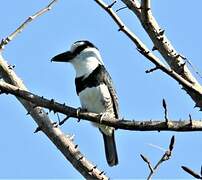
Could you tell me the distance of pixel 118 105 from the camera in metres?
5.45

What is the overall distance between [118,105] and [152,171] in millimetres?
3114

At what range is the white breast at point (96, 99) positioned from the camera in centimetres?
518

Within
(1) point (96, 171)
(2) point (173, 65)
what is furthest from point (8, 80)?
(2) point (173, 65)

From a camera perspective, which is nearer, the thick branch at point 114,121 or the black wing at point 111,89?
the thick branch at point 114,121

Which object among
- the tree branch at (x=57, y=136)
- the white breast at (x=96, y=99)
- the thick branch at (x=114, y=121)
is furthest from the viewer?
the white breast at (x=96, y=99)

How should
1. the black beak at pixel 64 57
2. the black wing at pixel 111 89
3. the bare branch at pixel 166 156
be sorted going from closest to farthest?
the bare branch at pixel 166 156
the black wing at pixel 111 89
the black beak at pixel 64 57

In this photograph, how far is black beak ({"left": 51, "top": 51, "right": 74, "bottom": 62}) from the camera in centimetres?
539

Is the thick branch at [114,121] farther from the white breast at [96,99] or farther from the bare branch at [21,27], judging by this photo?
the white breast at [96,99]

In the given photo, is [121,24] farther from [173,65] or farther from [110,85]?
[110,85]

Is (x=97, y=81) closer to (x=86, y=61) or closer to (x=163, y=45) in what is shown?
(x=86, y=61)

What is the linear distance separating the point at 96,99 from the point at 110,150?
2.40 ft

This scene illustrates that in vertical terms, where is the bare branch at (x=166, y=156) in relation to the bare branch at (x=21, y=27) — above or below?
below

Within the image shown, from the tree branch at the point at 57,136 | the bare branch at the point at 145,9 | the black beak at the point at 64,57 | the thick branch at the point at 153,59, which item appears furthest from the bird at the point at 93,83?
the thick branch at the point at 153,59

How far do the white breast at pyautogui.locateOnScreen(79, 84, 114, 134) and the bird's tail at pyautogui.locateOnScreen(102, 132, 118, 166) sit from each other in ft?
1.85
